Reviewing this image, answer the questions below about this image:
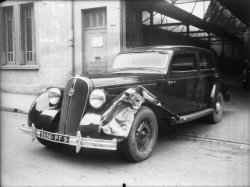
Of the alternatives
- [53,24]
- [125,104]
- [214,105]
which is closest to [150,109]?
[125,104]

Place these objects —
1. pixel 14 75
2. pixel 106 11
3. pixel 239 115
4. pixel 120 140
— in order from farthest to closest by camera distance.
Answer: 1. pixel 14 75
2. pixel 106 11
3. pixel 239 115
4. pixel 120 140

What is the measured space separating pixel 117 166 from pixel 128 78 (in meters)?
1.32

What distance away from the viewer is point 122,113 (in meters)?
3.91

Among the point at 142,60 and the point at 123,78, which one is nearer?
the point at 123,78

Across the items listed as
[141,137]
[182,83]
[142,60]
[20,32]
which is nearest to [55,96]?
[141,137]

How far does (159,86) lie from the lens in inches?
191

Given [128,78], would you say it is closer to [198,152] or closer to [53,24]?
[198,152]

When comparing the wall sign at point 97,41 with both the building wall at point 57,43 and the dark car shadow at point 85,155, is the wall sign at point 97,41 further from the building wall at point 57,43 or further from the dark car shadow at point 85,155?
the dark car shadow at point 85,155

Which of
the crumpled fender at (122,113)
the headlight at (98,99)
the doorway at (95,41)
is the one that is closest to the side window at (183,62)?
the crumpled fender at (122,113)

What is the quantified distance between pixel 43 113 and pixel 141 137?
1475mm

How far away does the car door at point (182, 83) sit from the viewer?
16.7 ft

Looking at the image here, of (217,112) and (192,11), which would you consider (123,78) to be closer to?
(217,112)

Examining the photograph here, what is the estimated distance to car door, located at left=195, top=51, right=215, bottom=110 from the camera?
234 inches

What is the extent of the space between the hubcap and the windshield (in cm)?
129
